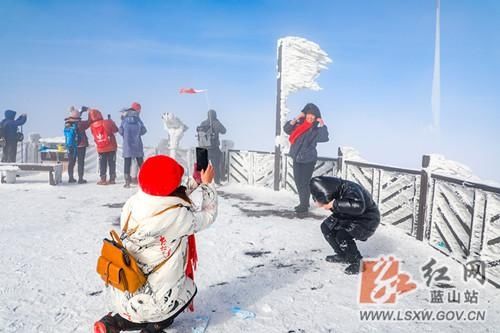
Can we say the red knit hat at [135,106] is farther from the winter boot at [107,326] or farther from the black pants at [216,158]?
A: the winter boot at [107,326]

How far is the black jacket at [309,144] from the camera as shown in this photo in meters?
5.95

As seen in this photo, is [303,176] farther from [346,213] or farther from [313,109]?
[346,213]

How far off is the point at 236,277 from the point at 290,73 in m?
6.37

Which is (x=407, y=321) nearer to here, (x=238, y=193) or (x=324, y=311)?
(x=324, y=311)

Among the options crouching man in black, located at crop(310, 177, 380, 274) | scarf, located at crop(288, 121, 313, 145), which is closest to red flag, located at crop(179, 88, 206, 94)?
scarf, located at crop(288, 121, 313, 145)

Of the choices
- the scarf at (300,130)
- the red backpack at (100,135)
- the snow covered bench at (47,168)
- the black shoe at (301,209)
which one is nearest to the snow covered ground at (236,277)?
the black shoe at (301,209)

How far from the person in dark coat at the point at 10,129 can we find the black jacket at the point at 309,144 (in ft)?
28.9

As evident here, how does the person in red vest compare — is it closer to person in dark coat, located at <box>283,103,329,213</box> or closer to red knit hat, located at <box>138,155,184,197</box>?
person in dark coat, located at <box>283,103,329,213</box>

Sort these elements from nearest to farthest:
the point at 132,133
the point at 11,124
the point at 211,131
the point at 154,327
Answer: the point at 154,327, the point at 132,133, the point at 211,131, the point at 11,124

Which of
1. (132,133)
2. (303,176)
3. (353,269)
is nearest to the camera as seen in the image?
(353,269)

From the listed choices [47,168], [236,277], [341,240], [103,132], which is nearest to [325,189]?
[341,240]

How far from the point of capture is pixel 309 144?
596cm

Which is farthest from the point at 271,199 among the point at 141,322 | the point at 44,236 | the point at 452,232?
the point at 141,322

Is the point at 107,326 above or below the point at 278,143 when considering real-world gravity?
below
